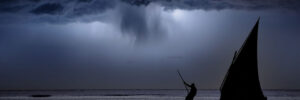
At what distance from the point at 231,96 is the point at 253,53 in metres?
2.53

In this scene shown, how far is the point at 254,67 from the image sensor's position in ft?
70.7

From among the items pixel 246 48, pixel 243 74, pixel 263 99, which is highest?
pixel 246 48

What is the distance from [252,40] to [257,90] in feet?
8.86

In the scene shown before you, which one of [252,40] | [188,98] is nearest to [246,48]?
[252,40]

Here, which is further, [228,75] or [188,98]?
[228,75]

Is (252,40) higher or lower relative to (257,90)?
higher

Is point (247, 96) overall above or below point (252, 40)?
below

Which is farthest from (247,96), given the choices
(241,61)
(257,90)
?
(241,61)

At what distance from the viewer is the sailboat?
2131 cm

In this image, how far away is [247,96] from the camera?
71.6 ft

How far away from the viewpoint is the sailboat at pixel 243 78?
69.9 feet

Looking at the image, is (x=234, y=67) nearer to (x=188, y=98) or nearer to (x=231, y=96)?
(x=231, y=96)

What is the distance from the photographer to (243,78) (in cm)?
2159

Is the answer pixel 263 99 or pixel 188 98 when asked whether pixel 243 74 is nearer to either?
pixel 263 99
